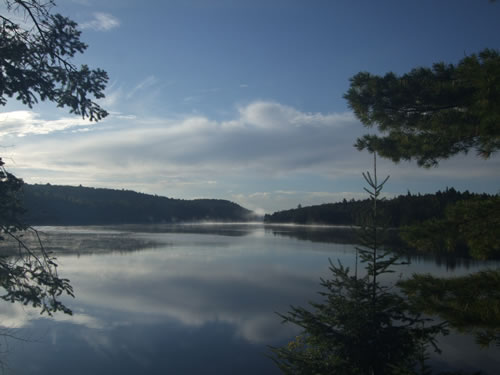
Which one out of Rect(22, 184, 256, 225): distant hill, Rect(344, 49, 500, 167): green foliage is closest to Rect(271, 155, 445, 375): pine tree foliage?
Rect(344, 49, 500, 167): green foliage

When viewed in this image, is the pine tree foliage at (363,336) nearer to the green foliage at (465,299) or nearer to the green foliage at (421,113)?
the green foliage at (465,299)

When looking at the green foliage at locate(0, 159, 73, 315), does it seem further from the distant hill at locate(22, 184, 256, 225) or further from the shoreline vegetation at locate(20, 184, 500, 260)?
the distant hill at locate(22, 184, 256, 225)

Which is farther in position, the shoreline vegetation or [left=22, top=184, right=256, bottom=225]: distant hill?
[left=22, top=184, right=256, bottom=225]: distant hill

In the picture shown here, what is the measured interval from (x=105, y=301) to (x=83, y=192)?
69342 millimetres

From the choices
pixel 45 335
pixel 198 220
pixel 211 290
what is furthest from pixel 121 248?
pixel 198 220

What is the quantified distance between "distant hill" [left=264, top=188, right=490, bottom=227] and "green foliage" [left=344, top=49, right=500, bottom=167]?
2.31ft

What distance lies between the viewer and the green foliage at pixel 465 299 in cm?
281

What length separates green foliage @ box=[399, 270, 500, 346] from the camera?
2.81m

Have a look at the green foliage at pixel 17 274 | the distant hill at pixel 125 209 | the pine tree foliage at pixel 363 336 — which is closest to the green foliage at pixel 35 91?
the green foliage at pixel 17 274

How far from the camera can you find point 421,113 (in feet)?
18.1

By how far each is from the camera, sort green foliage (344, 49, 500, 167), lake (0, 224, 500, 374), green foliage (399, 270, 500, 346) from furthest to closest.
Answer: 1. lake (0, 224, 500, 374)
2. green foliage (344, 49, 500, 167)
3. green foliage (399, 270, 500, 346)

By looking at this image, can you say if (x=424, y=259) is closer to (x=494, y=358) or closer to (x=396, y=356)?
(x=494, y=358)

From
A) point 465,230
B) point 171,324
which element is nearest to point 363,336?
point 465,230

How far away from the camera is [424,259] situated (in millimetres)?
18203
